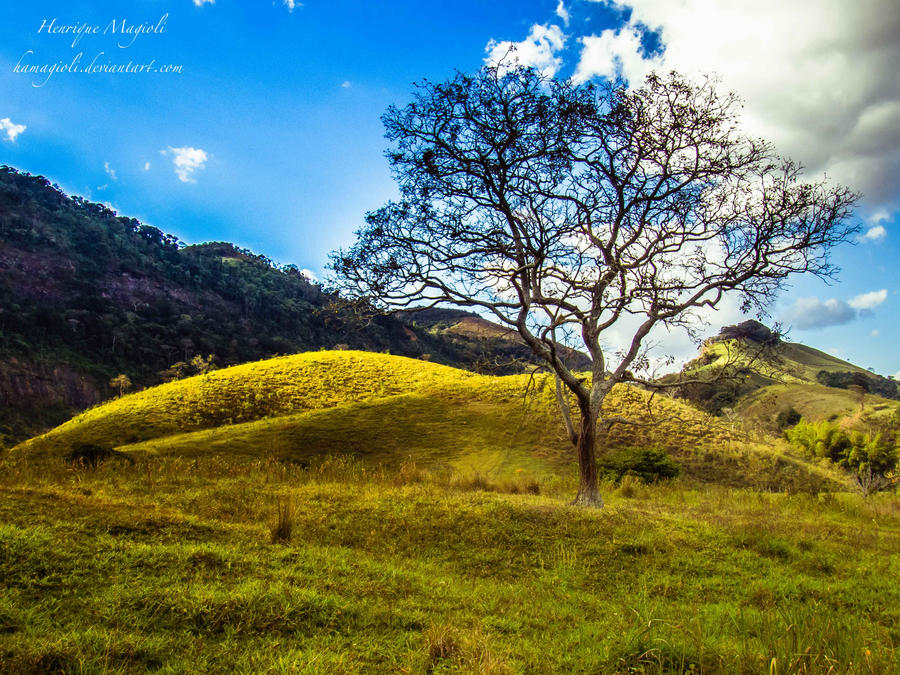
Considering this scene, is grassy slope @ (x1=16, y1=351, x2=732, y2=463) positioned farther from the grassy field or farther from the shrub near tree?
the grassy field

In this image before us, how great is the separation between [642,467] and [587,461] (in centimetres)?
730

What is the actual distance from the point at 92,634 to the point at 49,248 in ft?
330

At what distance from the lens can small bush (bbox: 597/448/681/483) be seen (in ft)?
55.4

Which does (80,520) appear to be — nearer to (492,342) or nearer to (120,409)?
(492,342)


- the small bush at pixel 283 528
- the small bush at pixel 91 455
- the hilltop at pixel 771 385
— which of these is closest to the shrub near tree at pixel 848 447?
the hilltop at pixel 771 385

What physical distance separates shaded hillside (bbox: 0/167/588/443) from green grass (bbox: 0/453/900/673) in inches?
1398

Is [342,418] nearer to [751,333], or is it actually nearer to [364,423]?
[364,423]

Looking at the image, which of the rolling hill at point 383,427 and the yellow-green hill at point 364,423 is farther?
the yellow-green hill at point 364,423

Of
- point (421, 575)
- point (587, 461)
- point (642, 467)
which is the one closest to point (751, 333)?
point (587, 461)

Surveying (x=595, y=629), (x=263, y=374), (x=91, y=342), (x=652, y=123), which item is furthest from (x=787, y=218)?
(x=91, y=342)

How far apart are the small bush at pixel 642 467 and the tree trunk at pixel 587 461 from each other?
631 centimetres

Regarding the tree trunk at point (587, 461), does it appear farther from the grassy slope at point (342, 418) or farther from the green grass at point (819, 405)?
the green grass at point (819, 405)

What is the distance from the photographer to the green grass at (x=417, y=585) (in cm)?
336

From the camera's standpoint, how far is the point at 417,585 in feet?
17.4
